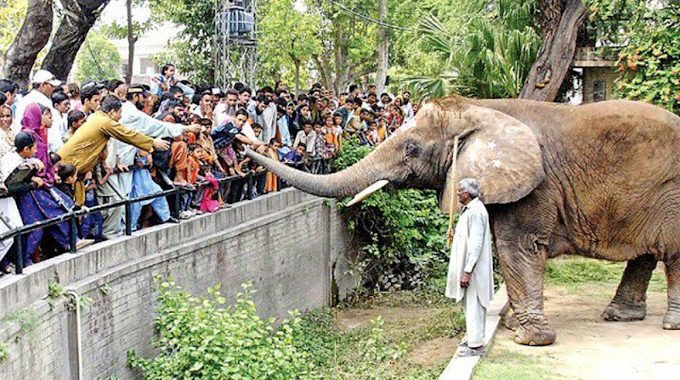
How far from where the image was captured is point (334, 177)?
10.6 metres

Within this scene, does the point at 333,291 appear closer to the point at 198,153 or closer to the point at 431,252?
the point at 431,252

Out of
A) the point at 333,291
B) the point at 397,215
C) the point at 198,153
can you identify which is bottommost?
the point at 333,291

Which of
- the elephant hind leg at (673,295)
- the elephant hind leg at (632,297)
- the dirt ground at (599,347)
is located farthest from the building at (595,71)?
the elephant hind leg at (673,295)

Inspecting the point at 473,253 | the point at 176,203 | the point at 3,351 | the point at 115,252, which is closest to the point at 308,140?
the point at 176,203

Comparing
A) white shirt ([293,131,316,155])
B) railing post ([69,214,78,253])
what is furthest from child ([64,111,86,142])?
white shirt ([293,131,316,155])

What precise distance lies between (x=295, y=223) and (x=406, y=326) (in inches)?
95.3

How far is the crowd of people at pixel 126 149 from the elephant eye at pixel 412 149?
2495 mm

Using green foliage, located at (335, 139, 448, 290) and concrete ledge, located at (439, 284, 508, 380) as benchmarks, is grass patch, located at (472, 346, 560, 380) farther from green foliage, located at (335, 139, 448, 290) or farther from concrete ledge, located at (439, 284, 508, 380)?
green foliage, located at (335, 139, 448, 290)

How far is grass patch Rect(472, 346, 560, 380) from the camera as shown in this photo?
8945 millimetres

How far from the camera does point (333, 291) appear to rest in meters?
17.5

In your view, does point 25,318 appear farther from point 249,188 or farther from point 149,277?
point 249,188

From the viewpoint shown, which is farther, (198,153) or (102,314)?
(198,153)

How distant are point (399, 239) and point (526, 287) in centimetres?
786

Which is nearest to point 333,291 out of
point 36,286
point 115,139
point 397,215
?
point 397,215
